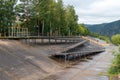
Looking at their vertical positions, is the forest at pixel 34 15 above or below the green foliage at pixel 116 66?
above

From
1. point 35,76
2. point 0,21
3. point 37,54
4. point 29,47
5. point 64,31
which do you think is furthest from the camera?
point 64,31

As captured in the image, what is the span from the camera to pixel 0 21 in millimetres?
66250

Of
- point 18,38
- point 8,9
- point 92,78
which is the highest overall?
point 8,9

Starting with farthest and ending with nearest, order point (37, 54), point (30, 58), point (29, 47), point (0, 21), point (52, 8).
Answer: point (52, 8) → point (0, 21) → point (29, 47) → point (37, 54) → point (30, 58)

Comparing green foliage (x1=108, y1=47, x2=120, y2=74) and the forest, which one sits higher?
the forest

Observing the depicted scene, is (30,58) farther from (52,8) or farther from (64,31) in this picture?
(64,31)

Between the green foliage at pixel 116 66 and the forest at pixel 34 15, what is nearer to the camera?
the green foliage at pixel 116 66

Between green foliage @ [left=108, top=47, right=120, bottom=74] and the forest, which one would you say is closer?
green foliage @ [left=108, top=47, right=120, bottom=74]

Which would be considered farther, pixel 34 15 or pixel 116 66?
pixel 34 15

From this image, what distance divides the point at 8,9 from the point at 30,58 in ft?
77.7

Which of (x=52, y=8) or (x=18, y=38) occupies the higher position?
(x=52, y=8)

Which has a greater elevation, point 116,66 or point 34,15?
point 34,15

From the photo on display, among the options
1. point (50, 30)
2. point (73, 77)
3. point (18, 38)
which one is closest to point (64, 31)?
point (50, 30)

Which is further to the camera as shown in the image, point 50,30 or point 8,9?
point 50,30
